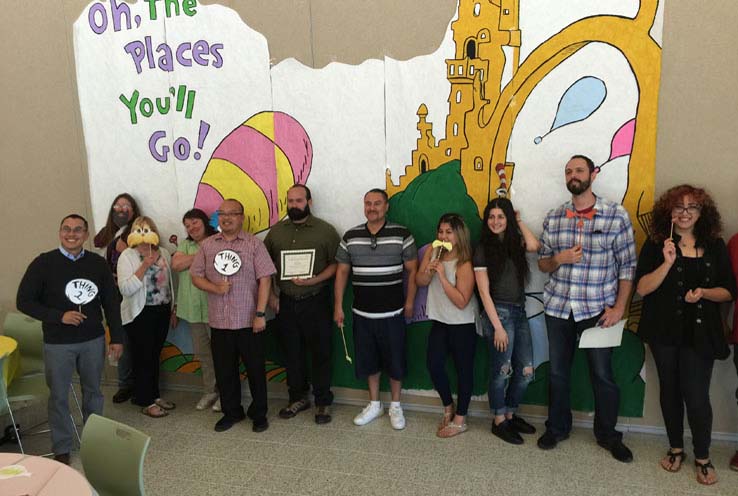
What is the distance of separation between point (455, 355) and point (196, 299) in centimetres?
216

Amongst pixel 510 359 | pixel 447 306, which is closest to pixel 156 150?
pixel 447 306

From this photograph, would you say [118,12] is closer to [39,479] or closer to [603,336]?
[39,479]

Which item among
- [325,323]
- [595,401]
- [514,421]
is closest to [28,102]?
[325,323]

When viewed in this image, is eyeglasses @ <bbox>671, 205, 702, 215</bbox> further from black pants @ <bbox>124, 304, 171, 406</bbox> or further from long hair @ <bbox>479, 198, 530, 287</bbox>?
black pants @ <bbox>124, 304, 171, 406</bbox>

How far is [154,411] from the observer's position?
438 cm

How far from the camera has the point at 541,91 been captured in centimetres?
375

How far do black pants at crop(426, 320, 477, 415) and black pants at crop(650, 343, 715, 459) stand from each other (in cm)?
118

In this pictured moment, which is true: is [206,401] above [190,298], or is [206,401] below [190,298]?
below

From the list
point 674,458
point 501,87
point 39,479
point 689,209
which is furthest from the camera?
point 501,87

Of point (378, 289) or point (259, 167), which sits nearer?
point (378, 289)

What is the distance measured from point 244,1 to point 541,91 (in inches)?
96.1

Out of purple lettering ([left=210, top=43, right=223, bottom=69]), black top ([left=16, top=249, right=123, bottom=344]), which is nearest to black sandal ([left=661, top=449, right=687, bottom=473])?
black top ([left=16, top=249, right=123, bottom=344])

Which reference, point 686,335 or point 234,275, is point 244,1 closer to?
point 234,275

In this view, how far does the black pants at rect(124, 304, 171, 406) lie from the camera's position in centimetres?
441
